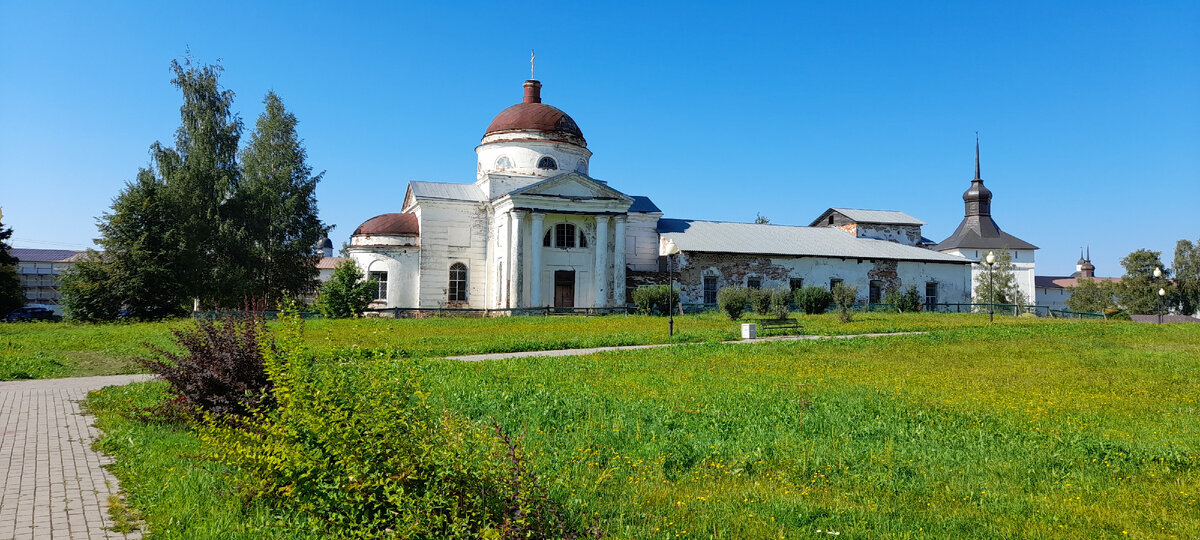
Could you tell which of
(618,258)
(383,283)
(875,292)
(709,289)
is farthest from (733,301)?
(875,292)

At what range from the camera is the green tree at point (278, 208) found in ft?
126

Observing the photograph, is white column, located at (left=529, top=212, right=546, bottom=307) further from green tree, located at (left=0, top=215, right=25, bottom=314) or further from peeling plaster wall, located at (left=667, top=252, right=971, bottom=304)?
green tree, located at (left=0, top=215, right=25, bottom=314)

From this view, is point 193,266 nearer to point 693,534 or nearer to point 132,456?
point 132,456

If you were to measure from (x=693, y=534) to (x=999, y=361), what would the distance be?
13281mm

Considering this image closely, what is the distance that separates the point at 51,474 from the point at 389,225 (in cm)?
3193

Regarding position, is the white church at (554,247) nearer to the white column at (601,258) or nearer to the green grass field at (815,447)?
the white column at (601,258)

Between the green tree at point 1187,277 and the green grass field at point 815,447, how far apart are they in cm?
6986

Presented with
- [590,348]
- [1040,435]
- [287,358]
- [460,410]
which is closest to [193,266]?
[590,348]

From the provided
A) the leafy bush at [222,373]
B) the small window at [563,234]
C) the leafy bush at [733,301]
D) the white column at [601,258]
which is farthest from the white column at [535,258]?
the leafy bush at [222,373]

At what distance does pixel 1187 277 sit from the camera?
6931 cm

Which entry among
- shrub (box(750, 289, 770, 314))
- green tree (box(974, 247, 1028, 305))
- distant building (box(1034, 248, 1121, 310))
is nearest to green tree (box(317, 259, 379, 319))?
shrub (box(750, 289, 770, 314))

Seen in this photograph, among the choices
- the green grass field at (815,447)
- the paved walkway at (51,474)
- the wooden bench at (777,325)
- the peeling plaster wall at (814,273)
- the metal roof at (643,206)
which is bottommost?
the paved walkway at (51,474)

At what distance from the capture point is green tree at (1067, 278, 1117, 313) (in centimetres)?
7162

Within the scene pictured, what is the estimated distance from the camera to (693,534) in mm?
5047
